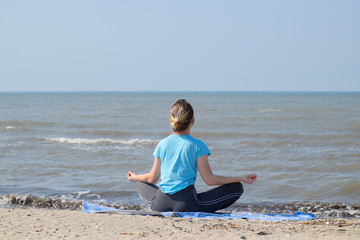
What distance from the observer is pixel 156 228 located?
4.18m

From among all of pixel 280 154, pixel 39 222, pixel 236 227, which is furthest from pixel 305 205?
pixel 280 154

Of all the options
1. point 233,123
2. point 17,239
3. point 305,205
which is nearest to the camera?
point 17,239

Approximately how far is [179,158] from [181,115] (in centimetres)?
45

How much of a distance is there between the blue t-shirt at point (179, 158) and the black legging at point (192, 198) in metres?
0.11

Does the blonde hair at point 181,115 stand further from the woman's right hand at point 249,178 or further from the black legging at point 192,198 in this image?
the woman's right hand at point 249,178

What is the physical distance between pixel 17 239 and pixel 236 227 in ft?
6.66

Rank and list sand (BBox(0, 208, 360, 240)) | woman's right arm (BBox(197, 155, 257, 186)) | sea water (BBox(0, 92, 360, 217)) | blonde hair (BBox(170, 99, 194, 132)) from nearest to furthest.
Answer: sand (BBox(0, 208, 360, 240))
blonde hair (BBox(170, 99, 194, 132))
woman's right arm (BBox(197, 155, 257, 186))
sea water (BBox(0, 92, 360, 217))

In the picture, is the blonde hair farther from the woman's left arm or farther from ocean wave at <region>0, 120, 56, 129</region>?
ocean wave at <region>0, 120, 56, 129</region>

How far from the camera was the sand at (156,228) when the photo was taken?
3941mm

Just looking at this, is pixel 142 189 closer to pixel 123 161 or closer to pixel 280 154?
pixel 123 161

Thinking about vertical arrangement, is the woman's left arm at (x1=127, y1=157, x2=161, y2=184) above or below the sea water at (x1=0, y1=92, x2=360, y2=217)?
above

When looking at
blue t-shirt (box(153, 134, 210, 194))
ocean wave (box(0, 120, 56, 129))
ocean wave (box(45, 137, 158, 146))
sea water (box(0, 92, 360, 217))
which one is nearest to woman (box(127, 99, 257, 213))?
blue t-shirt (box(153, 134, 210, 194))

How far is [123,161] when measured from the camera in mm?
10273

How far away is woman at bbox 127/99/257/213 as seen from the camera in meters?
4.34
